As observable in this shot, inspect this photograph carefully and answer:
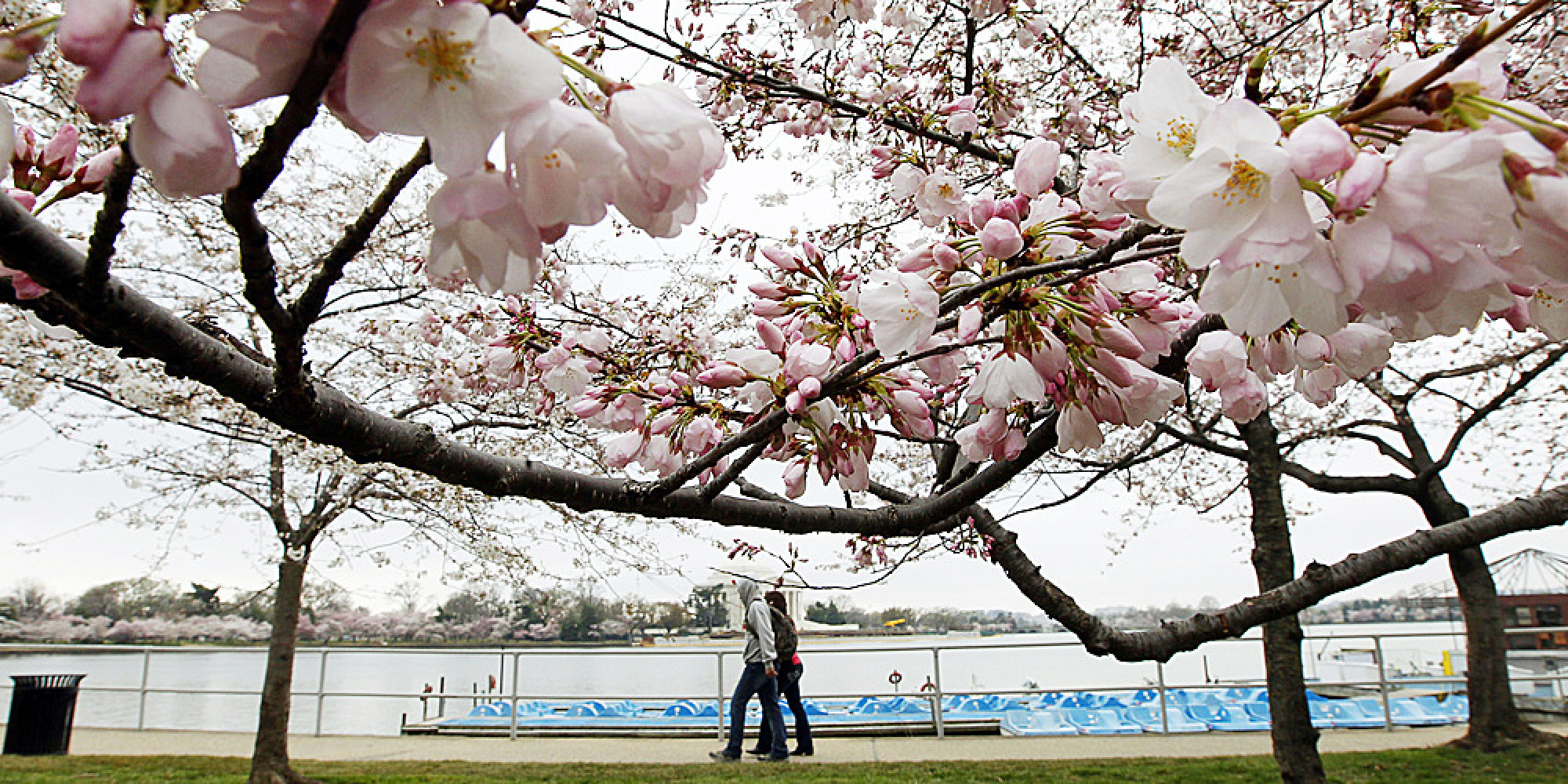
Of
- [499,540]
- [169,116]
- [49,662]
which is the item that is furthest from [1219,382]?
[49,662]

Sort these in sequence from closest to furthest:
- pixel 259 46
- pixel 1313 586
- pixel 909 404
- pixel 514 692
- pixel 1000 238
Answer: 1. pixel 259 46
2. pixel 1000 238
3. pixel 909 404
4. pixel 1313 586
5. pixel 514 692

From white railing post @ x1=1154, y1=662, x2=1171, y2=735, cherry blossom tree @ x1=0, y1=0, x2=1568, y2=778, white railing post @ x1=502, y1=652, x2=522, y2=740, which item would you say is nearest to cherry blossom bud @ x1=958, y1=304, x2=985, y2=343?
cherry blossom tree @ x1=0, y1=0, x2=1568, y2=778

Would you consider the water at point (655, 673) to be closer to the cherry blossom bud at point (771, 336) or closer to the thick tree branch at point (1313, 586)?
the thick tree branch at point (1313, 586)

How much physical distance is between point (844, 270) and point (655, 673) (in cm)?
968

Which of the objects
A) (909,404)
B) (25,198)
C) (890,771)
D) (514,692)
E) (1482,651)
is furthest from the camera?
(514,692)

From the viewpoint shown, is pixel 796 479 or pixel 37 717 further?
pixel 37 717

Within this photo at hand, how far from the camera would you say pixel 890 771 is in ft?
18.4

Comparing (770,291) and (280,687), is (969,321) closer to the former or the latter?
(770,291)

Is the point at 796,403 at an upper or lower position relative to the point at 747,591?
upper

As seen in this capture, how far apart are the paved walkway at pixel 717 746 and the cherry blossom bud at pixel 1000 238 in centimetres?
594

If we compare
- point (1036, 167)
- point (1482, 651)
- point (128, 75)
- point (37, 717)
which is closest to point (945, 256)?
point (1036, 167)

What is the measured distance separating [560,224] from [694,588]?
365 centimetres

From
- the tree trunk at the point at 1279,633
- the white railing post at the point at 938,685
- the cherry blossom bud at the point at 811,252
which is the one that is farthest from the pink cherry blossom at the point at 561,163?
the white railing post at the point at 938,685

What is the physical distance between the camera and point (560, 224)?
53cm
